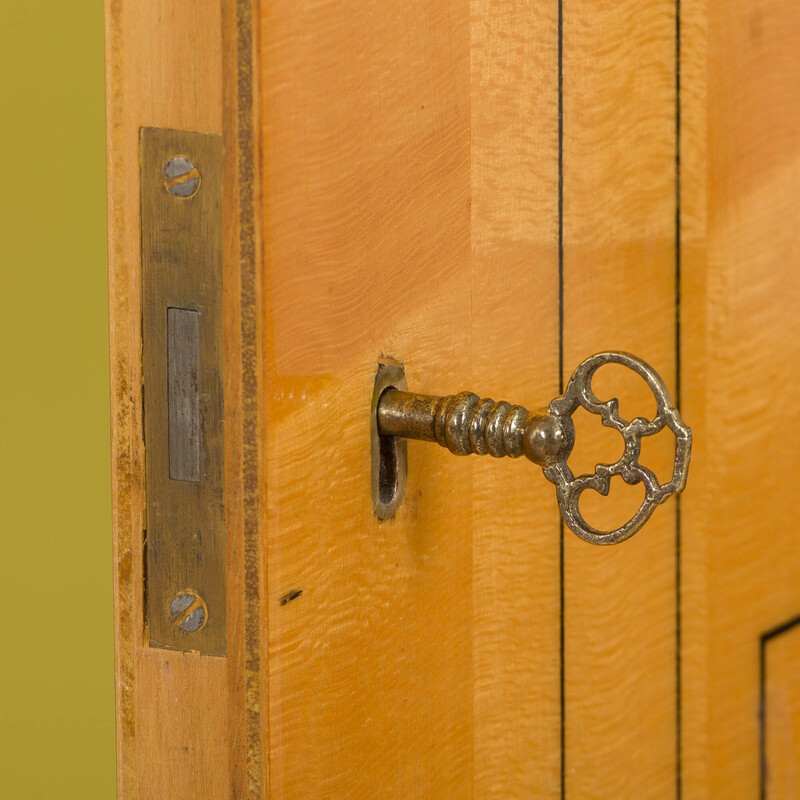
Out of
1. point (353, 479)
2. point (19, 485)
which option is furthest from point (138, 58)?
point (19, 485)

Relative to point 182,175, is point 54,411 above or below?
below

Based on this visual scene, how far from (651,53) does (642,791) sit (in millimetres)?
428

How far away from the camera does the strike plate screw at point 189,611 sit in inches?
21.0

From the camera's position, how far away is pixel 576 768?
730 millimetres

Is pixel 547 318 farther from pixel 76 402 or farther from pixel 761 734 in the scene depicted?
pixel 76 402

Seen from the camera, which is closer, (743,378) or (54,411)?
(743,378)

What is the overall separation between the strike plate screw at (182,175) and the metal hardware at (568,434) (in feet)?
0.45

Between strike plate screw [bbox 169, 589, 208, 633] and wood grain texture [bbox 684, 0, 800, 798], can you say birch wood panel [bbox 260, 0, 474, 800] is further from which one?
wood grain texture [bbox 684, 0, 800, 798]

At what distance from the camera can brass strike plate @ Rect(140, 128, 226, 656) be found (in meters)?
0.52

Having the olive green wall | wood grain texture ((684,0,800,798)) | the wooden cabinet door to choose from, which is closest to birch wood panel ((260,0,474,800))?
the wooden cabinet door

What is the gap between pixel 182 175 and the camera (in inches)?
20.3

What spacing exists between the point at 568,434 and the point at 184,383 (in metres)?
0.16

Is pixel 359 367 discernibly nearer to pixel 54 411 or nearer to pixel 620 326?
pixel 620 326

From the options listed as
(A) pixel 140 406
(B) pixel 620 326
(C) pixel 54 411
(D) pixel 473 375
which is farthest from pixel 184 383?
(C) pixel 54 411
